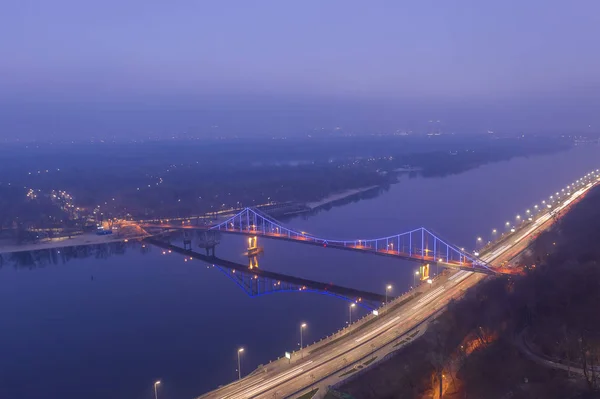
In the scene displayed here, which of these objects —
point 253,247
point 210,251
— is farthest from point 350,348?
point 210,251

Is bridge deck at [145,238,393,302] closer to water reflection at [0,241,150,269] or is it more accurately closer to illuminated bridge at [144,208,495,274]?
water reflection at [0,241,150,269]

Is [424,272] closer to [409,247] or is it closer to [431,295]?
Answer: [431,295]

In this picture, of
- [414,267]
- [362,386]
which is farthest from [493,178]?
[362,386]

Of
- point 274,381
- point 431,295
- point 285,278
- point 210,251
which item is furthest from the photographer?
point 210,251

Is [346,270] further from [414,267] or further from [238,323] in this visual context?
[238,323]

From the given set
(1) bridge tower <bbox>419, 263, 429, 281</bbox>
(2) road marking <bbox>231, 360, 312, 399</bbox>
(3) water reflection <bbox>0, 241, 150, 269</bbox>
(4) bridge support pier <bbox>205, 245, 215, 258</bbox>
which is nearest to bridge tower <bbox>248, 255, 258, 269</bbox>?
(4) bridge support pier <bbox>205, 245, 215, 258</bbox>
